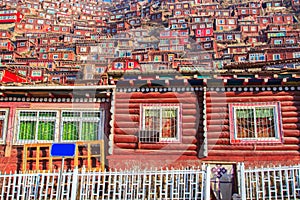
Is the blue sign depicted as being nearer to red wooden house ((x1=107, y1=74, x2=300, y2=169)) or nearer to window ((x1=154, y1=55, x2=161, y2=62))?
red wooden house ((x1=107, y1=74, x2=300, y2=169))

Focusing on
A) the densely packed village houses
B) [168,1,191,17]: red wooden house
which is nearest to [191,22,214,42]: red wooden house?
[168,1,191,17]: red wooden house

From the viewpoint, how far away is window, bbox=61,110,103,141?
1550 centimetres

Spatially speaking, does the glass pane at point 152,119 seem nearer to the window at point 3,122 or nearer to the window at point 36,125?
the window at point 36,125

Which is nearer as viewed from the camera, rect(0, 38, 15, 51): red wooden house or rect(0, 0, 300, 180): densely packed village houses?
rect(0, 0, 300, 180): densely packed village houses

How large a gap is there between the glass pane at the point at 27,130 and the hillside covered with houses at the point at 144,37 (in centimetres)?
1866

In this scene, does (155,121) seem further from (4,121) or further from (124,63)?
(124,63)

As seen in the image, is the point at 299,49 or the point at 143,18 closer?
the point at 299,49

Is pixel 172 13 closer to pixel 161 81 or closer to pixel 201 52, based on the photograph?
pixel 201 52

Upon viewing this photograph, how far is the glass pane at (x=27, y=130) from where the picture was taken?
15.4 m

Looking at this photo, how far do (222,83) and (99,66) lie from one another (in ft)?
166

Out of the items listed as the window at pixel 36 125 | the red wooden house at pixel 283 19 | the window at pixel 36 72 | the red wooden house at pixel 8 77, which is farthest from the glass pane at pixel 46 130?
the red wooden house at pixel 283 19

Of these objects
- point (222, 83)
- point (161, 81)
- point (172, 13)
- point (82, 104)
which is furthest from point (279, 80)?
point (172, 13)

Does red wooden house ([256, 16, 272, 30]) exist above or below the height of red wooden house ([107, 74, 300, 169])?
above

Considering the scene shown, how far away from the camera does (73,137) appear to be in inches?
611
